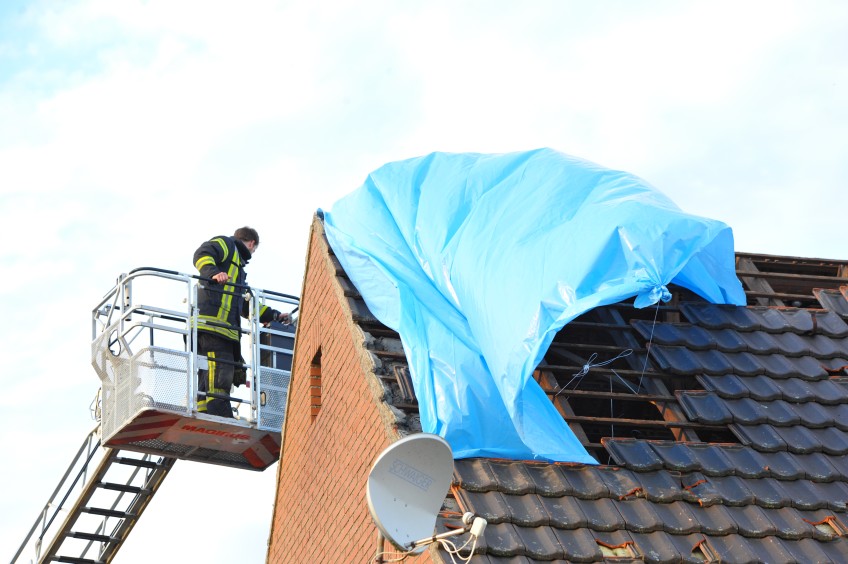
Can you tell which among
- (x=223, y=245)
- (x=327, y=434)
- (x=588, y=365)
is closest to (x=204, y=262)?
(x=223, y=245)

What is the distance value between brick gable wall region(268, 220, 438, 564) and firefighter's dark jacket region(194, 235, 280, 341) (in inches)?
72.9

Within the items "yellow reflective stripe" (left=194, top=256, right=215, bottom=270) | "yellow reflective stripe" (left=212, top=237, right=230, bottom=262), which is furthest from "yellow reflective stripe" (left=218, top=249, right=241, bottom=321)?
"yellow reflective stripe" (left=194, top=256, right=215, bottom=270)

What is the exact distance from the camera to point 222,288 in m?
12.2

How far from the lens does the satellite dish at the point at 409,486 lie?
632cm

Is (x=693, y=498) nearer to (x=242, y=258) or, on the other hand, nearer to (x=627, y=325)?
(x=627, y=325)

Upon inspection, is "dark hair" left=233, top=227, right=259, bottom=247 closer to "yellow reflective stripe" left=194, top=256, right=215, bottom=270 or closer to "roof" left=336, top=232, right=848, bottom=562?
"yellow reflective stripe" left=194, top=256, right=215, bottom=270

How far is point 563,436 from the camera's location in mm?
7629

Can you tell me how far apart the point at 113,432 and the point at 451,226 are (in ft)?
16.1

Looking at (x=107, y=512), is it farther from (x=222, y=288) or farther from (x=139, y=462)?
(x=222, y=288)

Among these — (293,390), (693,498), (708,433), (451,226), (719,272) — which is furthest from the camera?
(293,390)

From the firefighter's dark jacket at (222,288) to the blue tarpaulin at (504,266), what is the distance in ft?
8.75

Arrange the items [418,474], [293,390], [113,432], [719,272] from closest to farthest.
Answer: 1. [418,474]
2. [719,272]
3. [293,390]
4. [113,432]

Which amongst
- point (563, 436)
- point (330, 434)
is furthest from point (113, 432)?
point (563, 436)

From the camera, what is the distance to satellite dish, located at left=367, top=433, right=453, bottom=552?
249 inches
